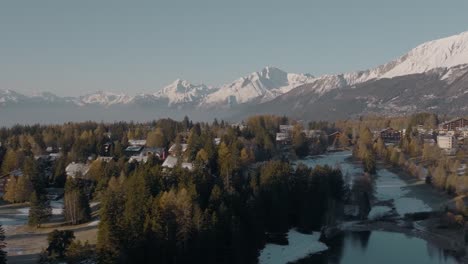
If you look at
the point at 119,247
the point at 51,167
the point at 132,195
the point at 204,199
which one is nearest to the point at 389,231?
the point at 204,199

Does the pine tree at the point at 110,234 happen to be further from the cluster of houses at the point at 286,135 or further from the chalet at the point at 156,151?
the cluster of houses at the point at 286,135

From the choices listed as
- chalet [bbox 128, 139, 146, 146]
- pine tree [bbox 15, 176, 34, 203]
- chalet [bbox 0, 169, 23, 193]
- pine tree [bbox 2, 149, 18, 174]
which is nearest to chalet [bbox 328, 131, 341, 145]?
chalet [bbox 128, 139, 146, 146]

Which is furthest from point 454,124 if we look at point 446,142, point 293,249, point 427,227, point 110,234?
point 110,234

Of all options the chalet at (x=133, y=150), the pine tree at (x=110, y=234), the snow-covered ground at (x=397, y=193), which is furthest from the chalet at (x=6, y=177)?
the snow-covered ground at (x=397, y=193)

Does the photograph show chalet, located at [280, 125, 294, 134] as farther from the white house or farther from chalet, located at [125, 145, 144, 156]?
chalet, located at [125, 145, 144, 156]

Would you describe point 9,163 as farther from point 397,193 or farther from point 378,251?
point 397,193

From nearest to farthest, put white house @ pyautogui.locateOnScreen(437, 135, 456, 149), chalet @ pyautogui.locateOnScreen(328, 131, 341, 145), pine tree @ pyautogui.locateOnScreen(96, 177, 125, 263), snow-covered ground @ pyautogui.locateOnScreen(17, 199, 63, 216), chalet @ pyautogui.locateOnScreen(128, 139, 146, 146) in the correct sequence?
pine tree @ pyautogui.locateOnScreen(96, 177, 125, 263) < snow-covered ground @ pyautogui.locateOnScreen(17, 199, 63, 216) < chalet @ pyautogui.locateOnScreen(128, 139, 146, 146) < white house @ pyautogui.locateOnScreen(437, 135, 456, 149) < chalet @ pyautogui.locateOnScreen(328, 131, 341, 145)
